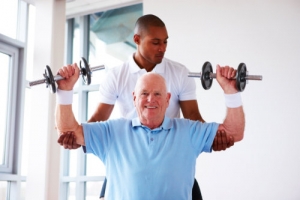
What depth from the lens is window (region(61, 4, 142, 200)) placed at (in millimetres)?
5004

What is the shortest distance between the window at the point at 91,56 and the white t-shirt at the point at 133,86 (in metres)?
2.35

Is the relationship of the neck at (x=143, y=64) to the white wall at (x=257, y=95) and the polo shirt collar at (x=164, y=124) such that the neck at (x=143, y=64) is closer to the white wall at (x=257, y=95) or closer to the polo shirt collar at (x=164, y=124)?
the polo shirt collar at (x=164, y=124)

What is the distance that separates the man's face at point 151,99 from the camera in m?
2.11

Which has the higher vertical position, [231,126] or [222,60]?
[222,60]

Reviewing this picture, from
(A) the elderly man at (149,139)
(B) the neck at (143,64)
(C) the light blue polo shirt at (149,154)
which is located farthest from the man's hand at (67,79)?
(B) the neck at (143,64)

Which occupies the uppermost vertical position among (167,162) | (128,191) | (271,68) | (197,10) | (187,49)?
(197,10)

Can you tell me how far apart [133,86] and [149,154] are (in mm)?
548

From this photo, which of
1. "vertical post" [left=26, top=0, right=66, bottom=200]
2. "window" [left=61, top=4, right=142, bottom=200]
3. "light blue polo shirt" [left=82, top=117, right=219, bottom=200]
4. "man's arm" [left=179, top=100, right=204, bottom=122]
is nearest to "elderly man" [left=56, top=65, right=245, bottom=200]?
"light blue polo shirt" [left=82, top=117, right=219, bottom=200]

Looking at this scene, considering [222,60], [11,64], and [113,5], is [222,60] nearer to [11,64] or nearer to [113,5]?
[113,5]

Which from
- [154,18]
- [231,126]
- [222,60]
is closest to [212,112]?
[222,60]

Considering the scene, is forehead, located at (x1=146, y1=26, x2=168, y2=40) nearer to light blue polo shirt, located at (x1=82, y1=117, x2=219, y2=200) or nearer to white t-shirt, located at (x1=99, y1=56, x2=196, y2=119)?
white t-shirt, located at (x1=99, y1=56, x2=196, y2=119)

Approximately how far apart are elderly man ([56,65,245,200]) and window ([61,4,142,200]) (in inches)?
106

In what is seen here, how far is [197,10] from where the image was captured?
4359mm

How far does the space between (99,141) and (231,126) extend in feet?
2.08
